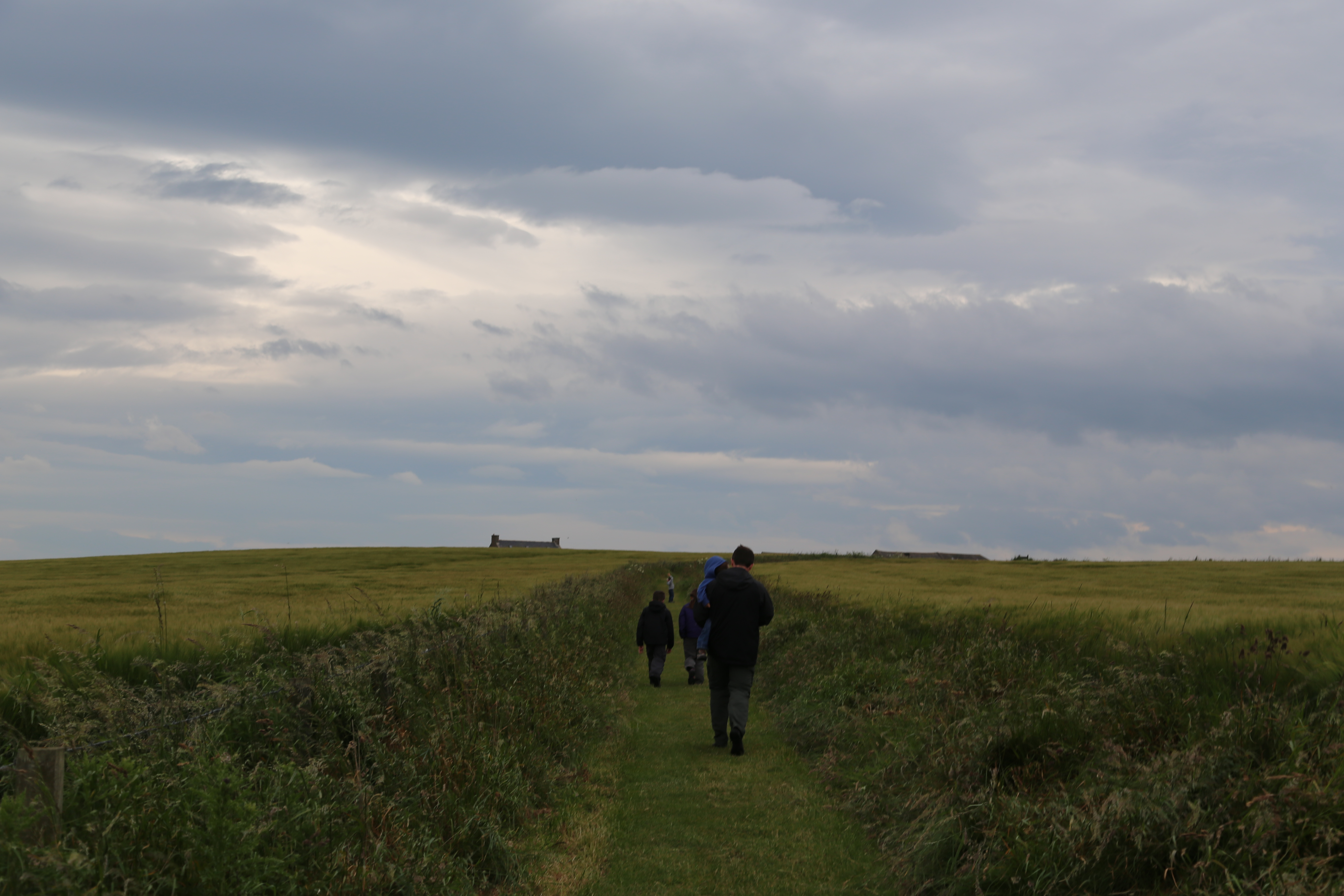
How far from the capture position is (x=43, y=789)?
4.01 m

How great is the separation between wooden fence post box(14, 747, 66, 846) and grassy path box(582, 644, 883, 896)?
3.55 metres

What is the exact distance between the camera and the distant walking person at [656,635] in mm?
16531

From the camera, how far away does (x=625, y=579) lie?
3984 cm

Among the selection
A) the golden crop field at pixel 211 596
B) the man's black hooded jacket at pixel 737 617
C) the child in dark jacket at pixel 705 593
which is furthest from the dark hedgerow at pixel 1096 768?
the golden crop field at pixel 211 596

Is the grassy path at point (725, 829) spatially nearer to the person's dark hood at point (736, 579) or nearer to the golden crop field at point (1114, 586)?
the person's dark hood at point (736, 579)

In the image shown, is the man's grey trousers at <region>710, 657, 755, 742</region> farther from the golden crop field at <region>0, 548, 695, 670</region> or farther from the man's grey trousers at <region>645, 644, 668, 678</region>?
the man's grey trousers at <region>645, 644, 668, 678</region>

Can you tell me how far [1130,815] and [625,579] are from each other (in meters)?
35.2

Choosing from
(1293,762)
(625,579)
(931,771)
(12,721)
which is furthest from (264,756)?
(625,579)

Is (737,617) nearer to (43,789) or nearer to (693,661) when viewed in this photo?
(693,661)

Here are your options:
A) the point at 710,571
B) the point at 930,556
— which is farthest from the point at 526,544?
the point at 710,571

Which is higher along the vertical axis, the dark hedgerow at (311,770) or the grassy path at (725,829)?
the dark hedgerow at (311,770)

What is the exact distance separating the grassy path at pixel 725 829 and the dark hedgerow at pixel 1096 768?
15.1 inches

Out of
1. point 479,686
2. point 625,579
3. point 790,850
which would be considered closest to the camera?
point 790,850

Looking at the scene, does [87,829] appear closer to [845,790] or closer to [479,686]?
[479,686]
